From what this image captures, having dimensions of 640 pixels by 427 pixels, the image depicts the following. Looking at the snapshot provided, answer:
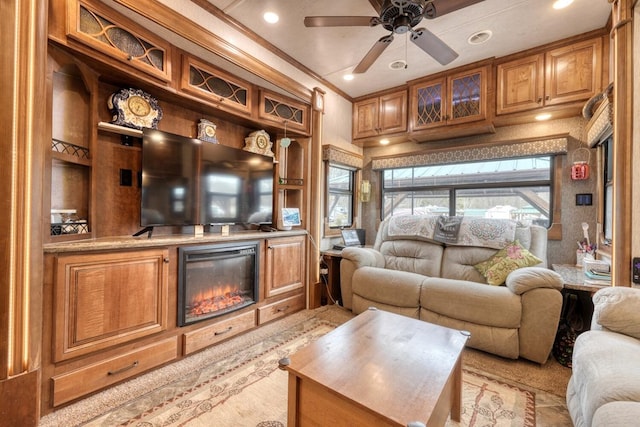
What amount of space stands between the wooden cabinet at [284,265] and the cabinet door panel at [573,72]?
2970 mm

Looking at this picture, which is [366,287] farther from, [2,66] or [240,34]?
[2,66]

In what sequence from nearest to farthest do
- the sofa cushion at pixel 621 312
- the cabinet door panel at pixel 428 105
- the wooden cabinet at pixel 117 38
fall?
the sofa cushion at pixel 621 312
the wooden cabinet at pixel 117 38
the cabinet door panel at pixel 428 105

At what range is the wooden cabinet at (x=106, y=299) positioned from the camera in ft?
5.17

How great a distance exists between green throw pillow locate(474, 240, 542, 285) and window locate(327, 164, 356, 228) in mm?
1912

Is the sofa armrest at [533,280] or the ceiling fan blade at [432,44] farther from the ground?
the ceiling fan blade at [432,44]

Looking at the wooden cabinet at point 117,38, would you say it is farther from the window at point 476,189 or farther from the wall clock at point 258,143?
the window at point 476,189

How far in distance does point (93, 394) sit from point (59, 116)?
1.86 meters

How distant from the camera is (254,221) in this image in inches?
115

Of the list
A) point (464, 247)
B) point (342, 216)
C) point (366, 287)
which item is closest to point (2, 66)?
point (366, 287)

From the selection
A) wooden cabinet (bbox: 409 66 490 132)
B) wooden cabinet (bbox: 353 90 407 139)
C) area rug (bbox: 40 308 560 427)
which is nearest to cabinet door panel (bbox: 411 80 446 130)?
wooden cabinet (bbox: 409 66 490 132)

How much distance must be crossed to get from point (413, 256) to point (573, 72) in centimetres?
234

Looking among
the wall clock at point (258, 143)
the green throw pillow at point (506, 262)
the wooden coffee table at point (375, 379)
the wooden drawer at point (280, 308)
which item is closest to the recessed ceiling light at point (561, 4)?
the green throw pillow at point (506, 262)

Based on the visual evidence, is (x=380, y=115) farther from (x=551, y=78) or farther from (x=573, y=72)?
(x=573, y=72)

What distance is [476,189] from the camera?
11.4 ft
